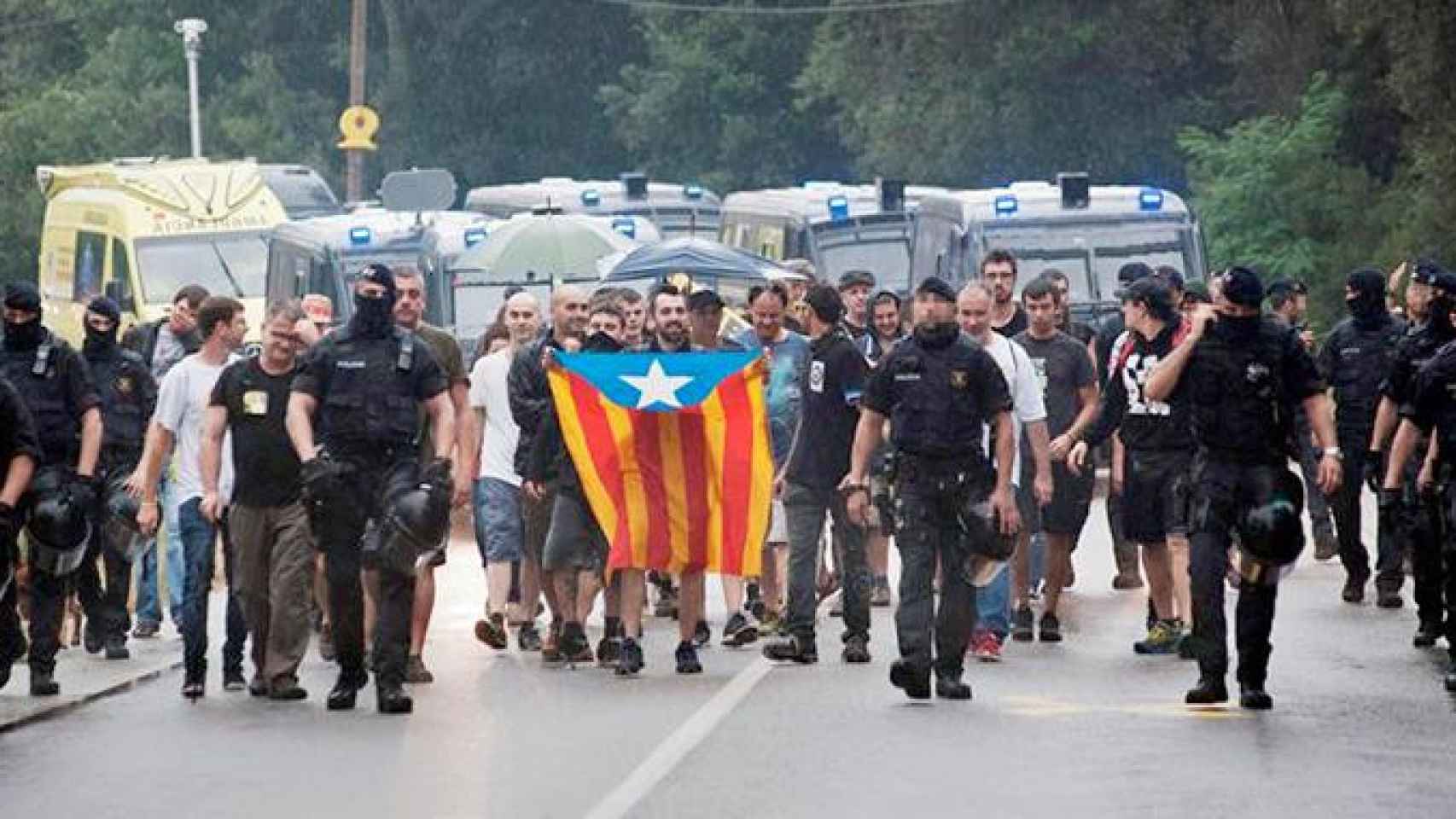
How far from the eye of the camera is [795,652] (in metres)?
17.6

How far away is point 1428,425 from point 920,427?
233cm

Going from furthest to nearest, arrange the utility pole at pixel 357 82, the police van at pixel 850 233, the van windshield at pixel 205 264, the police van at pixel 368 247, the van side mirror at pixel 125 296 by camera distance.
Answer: the utility pole at pixel 357 82 → the van windshield at pixel 205 264 → the police van at pixel 850 233 → the van side mirror at pixel 125 296 → the police van at pixel 368 247

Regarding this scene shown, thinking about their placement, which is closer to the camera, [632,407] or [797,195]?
[632,407]

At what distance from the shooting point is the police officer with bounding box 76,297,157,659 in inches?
738

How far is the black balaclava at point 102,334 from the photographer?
1858 centimetres

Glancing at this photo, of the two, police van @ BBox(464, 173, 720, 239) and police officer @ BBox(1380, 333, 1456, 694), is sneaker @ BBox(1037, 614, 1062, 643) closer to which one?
police officer @ BBox(1380, 333, 1456, 694)

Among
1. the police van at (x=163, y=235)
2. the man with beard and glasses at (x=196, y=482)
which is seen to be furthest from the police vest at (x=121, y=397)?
the police van at (x=163, y=235)

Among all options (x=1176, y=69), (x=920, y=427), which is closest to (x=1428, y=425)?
(x=920, y=427)

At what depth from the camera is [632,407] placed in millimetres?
17562

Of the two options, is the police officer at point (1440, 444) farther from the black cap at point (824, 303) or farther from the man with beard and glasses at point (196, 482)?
the man with beard and glasses at point (196, 482)

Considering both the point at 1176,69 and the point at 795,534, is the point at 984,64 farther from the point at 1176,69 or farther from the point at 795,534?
the point at 795,534

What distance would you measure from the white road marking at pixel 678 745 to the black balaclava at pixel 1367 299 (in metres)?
4.71

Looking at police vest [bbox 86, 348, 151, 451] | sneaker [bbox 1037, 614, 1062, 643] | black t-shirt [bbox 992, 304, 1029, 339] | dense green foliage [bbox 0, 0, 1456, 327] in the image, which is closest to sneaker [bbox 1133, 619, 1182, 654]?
sneaker [bbox 1037, 614, 1062, 643]

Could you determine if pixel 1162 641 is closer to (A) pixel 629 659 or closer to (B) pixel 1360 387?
(A) pixel 629 659
